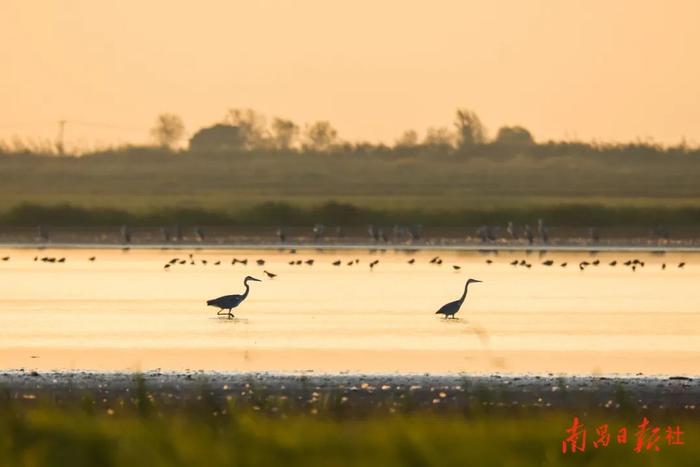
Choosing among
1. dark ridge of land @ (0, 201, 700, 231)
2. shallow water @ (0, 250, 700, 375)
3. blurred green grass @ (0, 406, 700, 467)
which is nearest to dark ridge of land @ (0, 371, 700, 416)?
shallow water @ (0, 250, 700, 375)

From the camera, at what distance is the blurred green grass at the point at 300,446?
8.11 metres

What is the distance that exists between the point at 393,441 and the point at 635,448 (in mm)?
1426

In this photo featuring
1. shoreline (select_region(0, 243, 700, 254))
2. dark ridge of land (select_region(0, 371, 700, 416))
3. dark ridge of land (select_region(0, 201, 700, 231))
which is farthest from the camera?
dark ridge of land (select_region(0, 201, 700, 231))

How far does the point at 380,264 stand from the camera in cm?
6588

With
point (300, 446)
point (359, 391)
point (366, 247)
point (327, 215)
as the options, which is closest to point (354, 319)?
point (359, 391)

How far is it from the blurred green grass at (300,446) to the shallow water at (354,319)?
773cm

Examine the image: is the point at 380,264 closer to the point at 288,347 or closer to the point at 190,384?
the point at 288,347

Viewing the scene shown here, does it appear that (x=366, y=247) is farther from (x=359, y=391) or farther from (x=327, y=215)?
(x=359, y=391)

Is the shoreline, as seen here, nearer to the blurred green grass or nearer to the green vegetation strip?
the green vegetation strip

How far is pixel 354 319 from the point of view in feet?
113

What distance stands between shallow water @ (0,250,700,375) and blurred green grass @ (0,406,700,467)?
773 cm

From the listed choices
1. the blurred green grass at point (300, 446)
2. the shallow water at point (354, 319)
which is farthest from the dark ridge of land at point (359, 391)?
the blurred green grass at point (300, 446)

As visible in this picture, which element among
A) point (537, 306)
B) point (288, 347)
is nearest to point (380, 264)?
point (537, 306)

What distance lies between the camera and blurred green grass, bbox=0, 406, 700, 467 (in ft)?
26.6
